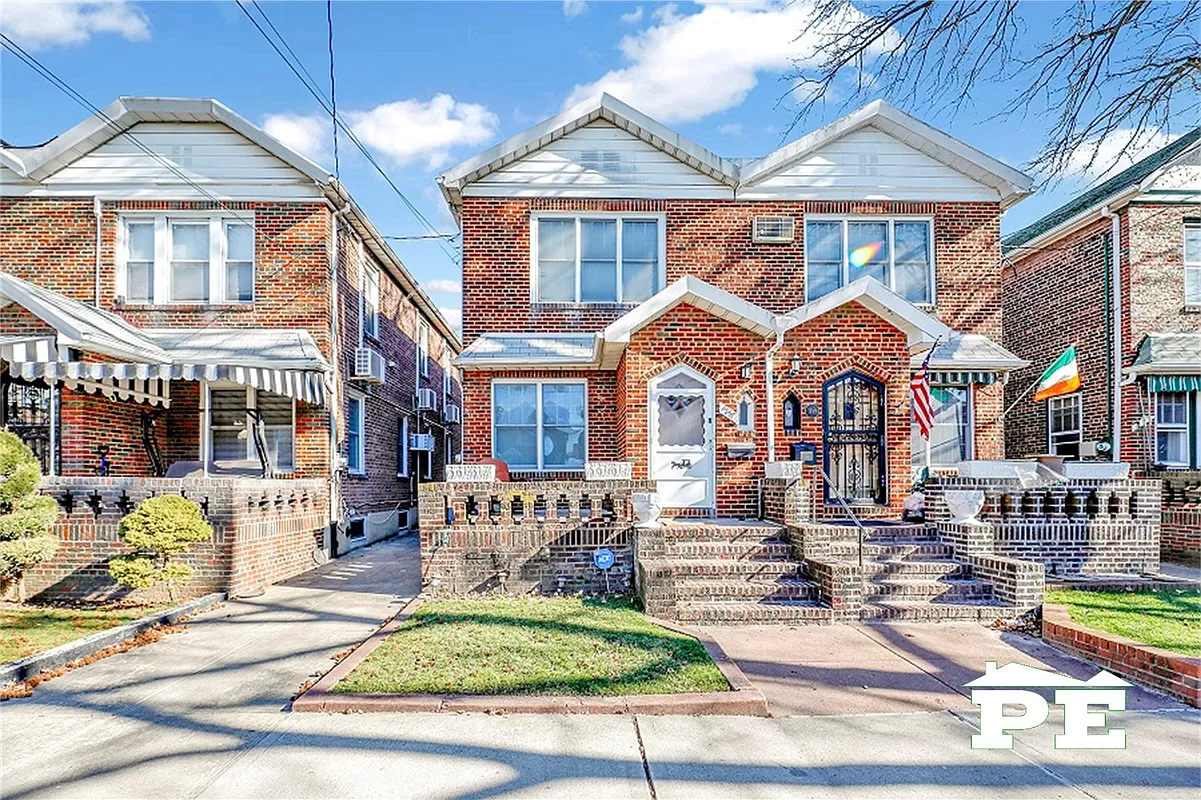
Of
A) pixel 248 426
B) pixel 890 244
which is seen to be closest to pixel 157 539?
pixel 248 426

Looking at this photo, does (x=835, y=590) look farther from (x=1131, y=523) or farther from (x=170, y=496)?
(x=170, y=496)

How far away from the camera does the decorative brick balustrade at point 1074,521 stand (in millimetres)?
10109

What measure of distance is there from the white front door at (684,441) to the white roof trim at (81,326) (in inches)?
Answer: 322

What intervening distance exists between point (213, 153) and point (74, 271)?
3.30 meters

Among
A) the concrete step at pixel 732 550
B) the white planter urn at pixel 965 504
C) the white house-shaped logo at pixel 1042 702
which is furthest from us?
the white planter urn at pixel 965 504

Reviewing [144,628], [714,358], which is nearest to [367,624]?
[144,628]

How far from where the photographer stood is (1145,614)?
26.5ft

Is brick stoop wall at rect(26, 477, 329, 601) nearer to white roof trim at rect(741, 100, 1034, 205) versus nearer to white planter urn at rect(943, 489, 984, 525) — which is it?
white planter urn at rect(943, 489, 984, 525)

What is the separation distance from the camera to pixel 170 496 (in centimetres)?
898

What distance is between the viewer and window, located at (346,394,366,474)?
15154mm

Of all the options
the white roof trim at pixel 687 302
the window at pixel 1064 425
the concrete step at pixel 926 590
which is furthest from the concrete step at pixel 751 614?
the window at pixel 1064 425

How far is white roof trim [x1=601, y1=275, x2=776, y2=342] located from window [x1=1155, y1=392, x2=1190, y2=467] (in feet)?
29.4

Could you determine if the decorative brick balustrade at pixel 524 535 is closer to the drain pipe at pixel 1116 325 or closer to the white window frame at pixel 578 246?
the white window frame at pixel 578 246

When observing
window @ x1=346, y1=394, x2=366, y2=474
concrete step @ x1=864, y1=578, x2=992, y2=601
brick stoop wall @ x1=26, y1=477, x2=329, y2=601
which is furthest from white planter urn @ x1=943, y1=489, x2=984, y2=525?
window @ x1=346, y1=394, x2=366, y2=474
